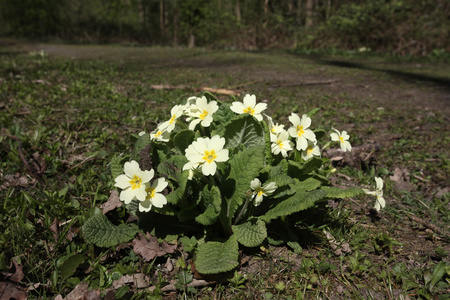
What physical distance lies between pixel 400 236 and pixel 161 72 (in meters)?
6.16

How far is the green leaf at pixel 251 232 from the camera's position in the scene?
1.68 meters

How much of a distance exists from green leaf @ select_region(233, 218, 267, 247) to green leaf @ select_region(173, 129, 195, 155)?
59cm

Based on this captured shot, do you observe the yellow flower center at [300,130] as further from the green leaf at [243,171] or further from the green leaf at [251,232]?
the green leaf at [251,232]

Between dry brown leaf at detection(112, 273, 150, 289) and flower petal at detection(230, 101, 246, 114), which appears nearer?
dry brown leaf at detection(112, 273, 150, 289)

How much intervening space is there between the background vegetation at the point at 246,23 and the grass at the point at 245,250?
29.0ft

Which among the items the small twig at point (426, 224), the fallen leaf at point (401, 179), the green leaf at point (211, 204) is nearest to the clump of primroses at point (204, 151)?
the green leaf at point (211, 204)

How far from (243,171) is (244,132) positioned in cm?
30

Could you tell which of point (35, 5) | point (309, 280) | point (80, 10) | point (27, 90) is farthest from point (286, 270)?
point (35, 5)

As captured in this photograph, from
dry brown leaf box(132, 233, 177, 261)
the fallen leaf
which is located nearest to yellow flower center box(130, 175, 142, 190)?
dry brown leaf box(132, 233, 177, 261)

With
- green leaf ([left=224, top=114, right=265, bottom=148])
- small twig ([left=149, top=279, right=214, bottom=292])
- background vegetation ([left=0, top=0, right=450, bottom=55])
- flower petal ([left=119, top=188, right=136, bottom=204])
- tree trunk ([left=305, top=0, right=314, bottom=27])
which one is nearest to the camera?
flower petal ([left=119, top=188, right=136, bottom=204])

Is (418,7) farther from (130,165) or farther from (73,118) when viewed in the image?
(130,165)

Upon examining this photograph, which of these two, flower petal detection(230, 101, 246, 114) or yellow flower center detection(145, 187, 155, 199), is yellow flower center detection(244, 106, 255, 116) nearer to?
flower petal detection(230, 101, 246, 114)

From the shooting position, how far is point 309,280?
1.68 meters

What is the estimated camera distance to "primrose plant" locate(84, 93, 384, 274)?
1.60 meters
